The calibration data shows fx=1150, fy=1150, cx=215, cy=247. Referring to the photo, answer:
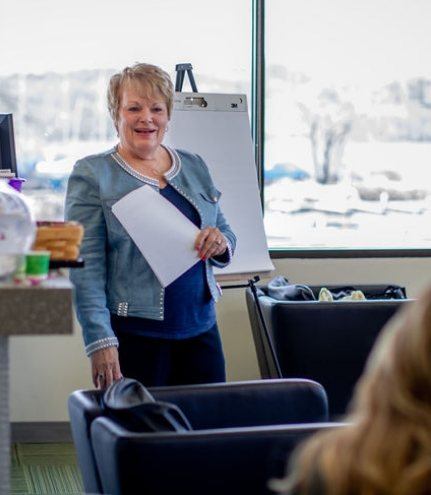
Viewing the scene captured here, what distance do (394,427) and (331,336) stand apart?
3629 mm

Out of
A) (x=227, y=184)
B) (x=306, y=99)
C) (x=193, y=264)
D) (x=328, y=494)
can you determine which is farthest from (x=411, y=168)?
(x=328, y=494)

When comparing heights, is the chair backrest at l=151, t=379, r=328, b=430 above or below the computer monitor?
below

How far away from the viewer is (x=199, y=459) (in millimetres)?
2322

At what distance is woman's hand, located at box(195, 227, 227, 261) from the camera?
3.25 m

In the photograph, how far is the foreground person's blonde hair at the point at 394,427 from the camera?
3.68ft

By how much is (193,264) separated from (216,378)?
1.08 feet

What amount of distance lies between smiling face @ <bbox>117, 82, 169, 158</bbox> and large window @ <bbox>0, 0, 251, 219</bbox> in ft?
6.55

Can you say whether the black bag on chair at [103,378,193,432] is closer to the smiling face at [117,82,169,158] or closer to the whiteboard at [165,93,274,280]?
the smiling face at [117,82,169,158]

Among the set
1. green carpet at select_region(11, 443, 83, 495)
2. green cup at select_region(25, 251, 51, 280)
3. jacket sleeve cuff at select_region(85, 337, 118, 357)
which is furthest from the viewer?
green carpet at select_region(11, 443, 83, 495)

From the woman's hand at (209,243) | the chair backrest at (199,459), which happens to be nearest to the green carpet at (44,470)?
the woman's hand at (209,243)

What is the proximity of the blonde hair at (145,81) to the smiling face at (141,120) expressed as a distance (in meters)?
0.01

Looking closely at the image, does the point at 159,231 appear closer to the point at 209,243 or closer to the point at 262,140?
the point at 209,243

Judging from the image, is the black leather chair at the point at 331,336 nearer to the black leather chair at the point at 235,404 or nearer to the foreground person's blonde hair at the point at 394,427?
the black leather chair at the point at 235,404

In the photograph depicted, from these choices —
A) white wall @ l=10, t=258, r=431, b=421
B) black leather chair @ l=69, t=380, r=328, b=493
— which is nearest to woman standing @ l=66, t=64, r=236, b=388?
black leather chair @ l=69, t=380, r=328, b=493
